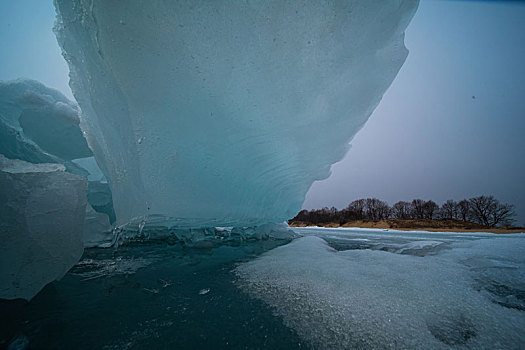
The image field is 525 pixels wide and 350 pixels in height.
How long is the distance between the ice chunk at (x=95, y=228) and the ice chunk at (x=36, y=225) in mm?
2505

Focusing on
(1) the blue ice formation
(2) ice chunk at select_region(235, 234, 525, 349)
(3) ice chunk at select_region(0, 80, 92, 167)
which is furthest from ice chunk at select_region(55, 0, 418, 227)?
(3) ice chunk at select_region(0, 80, 92, 167)

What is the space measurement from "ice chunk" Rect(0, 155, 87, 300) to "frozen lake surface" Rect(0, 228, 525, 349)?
0.21 m

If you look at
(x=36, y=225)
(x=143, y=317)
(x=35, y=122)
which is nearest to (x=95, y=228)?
(x=36, y=225)

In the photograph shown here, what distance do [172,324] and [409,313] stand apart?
1492 millimetres

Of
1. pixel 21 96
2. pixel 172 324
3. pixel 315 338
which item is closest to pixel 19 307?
pixel 172 324

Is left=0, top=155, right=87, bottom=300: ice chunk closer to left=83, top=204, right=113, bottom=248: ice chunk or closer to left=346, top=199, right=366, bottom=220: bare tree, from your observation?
left=83, top=204, right=113, bottom=248: ice chunk

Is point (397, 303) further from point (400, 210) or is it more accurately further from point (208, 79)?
point (400, 210)

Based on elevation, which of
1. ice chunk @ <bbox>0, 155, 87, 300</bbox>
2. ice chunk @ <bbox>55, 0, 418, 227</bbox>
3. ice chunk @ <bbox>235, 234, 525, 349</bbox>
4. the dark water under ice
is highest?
ice chunk @ <bbox>55, 0, 418, 227</bbox>

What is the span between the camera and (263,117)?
10.5 feet

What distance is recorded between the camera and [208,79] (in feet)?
8.38

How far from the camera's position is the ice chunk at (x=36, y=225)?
4.53 feet

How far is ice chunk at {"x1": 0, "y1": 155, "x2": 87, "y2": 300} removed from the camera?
54.4 inches

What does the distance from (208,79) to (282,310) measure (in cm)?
261

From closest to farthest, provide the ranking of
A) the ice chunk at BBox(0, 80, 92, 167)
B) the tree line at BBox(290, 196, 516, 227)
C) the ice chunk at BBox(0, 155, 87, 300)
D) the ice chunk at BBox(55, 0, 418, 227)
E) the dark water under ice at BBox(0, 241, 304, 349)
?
the dark water under ice at BBox(0, 241, 304, 349), the ice chunk at BBox(0, 155, 87, 300), the ice chunk at BBox(55, 0, 418, 227), the ice chunk at BBox(0, 80, 92, 167), the tree line at BBox(290, 196, 516, 227)
